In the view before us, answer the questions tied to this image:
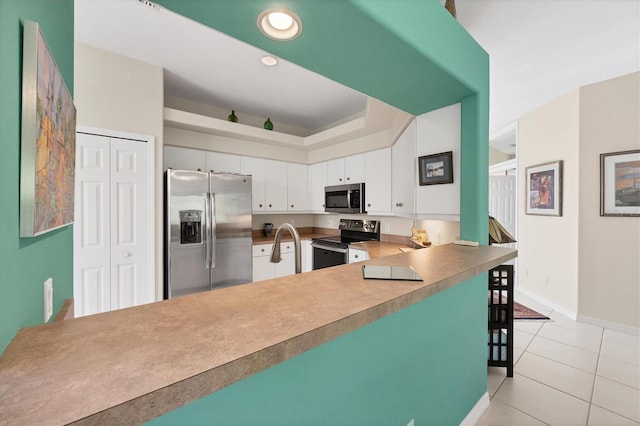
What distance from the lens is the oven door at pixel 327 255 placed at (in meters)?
3.55

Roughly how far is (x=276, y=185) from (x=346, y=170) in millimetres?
1130

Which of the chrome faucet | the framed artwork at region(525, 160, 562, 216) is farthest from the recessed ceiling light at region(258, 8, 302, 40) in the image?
the framed artwork at region(525, 160, 562, 216)

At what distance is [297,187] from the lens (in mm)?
4480

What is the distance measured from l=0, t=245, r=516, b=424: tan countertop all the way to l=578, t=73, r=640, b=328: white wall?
3.41 m

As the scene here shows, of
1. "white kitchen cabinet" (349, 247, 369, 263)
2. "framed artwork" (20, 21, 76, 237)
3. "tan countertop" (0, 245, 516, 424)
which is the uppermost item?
"framed artwork" (20, 21, 76, 237)

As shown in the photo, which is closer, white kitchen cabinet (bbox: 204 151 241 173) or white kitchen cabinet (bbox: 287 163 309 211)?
white kitchen cabinet (bbox: 204 151 241 173)

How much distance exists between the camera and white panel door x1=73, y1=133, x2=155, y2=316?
2.41 metres

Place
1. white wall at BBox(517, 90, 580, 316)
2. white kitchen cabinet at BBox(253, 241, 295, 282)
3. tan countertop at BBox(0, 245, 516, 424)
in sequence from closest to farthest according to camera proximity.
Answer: tan countertop at BBox(0, 245, 516, 424) → white wall at BBox(517, 90, 580, 316) → white kitchen cabinet at BBox(253, 241, 295, 282)

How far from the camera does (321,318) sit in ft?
2.31

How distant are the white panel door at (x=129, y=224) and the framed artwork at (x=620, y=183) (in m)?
4.87

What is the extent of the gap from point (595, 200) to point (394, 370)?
137 inches

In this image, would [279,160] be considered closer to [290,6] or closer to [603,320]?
[290,6]

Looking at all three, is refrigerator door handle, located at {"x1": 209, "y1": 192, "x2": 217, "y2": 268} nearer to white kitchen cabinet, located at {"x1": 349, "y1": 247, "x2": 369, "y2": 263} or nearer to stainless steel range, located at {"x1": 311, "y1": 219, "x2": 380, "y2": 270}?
stainless steel range, located at {"x1": 311, "y1": 219, "x2": 380, "y2": 270}

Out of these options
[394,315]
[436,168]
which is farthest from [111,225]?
[436,168]
